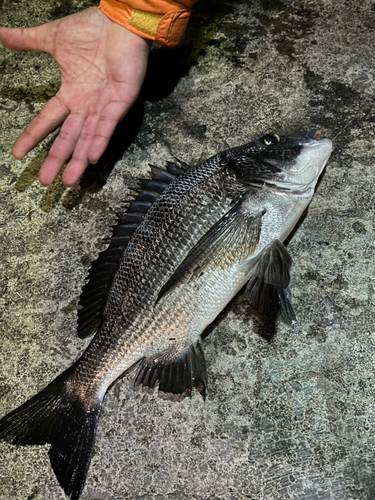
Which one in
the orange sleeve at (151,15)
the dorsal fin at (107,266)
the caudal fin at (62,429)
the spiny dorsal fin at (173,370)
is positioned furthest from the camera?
the orange sleeve at (151,15)

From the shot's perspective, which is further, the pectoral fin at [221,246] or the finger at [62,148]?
the finger at [62,148]

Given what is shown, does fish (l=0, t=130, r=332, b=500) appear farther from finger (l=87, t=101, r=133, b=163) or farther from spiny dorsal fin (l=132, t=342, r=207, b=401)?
finger (l=87, t=101, r=133, b=163)

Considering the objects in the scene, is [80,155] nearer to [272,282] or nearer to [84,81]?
[84,81]

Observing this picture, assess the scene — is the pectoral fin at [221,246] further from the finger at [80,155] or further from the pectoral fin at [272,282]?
the finger at [80,155]

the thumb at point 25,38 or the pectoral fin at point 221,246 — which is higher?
the thumb at point 25,38

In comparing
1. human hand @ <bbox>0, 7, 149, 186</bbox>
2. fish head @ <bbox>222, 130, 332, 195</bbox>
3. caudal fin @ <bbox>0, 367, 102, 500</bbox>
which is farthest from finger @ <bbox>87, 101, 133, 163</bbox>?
caudal fin @ <bbox>0, 367, 102, 500</bbox>

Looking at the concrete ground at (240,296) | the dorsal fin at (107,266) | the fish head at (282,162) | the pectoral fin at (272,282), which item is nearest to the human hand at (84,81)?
the concrete ground at (240,296)

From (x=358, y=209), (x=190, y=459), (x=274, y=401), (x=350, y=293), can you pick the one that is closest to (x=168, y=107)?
(x=358, y=209)

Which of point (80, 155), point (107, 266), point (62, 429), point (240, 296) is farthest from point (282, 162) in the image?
point (62, 429)
